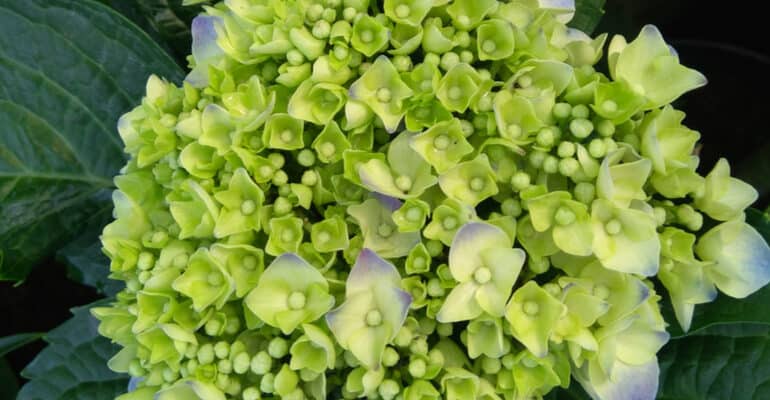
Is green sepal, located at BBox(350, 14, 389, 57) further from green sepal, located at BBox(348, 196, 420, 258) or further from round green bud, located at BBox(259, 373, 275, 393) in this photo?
round green bud, located at BBox(259, 373, 275, 393)

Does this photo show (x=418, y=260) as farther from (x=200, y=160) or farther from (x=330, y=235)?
(x=200, y=160)

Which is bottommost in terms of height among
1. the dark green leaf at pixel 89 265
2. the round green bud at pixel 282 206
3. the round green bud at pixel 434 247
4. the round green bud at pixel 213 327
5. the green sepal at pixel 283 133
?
the dark green leaf at pixel 89 265

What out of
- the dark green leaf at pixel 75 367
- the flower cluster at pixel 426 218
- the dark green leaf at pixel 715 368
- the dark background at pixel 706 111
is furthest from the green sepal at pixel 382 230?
the dark background at pixel 706 111

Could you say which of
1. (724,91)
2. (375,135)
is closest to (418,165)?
(375,135)

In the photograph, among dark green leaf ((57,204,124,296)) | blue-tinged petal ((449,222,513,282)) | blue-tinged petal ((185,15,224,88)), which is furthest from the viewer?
dark green leaf ((57,204,124,296))

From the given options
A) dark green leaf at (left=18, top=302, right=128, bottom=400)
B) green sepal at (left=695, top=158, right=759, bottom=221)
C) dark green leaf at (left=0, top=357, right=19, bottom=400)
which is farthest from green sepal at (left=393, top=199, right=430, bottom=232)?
dark green leaf at (left=0, top=357, right=19, bottom=400)

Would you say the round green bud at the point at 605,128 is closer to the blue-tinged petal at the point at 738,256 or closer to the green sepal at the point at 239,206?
the blue-tinged petal at the point at 738,256
